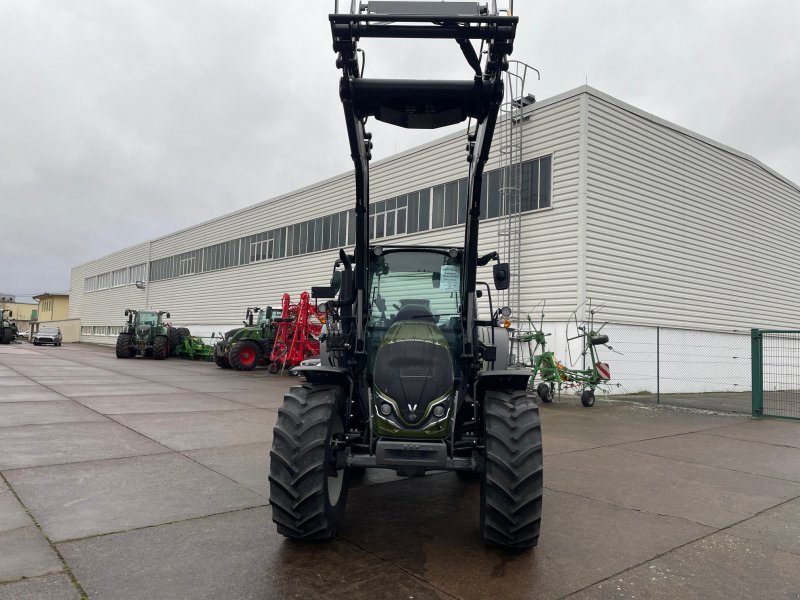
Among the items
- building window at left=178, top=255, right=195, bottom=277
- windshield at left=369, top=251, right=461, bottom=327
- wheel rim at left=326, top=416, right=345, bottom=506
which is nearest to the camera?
wheel rim at left=326, top=416, right=345, bottom=506

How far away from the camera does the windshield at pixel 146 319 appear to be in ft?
101

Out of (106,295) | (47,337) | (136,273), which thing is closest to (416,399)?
(136,273)

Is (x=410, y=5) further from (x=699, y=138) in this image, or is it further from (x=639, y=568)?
(x=699, y=138)

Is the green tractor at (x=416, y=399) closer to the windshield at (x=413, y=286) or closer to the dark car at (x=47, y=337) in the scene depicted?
the windshield at (x=413, y=286)

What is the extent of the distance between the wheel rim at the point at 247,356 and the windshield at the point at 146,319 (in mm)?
11267

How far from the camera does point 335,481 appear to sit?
4406 mm

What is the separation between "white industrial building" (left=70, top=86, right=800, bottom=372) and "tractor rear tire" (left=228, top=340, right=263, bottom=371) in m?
5.09

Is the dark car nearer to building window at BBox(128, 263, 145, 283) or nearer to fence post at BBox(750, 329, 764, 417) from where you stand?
building window at BBox(128, 263, 145, 283)

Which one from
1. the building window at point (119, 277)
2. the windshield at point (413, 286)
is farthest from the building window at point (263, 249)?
the windshield at point (413, 286)

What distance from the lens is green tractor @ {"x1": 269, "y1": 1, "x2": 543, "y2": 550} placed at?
384 centimetres

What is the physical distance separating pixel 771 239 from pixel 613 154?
9.81 m

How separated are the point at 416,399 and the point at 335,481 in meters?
1.01

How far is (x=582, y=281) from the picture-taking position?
1537 centimetres

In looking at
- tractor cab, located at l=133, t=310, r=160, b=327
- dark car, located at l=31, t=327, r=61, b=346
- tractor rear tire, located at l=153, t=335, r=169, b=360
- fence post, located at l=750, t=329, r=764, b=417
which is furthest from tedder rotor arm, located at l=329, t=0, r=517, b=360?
dark car, located at l=31, t=327, r=61, b=346
